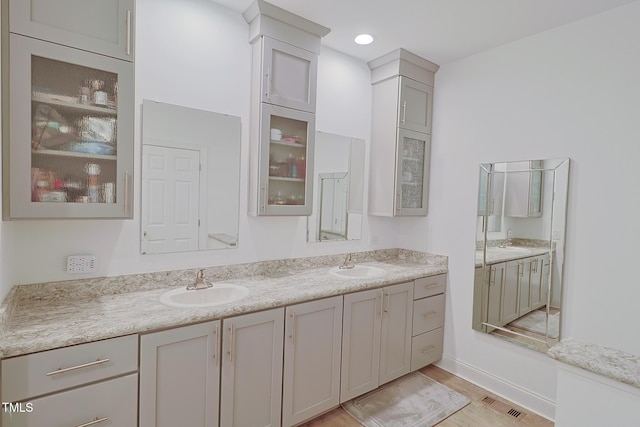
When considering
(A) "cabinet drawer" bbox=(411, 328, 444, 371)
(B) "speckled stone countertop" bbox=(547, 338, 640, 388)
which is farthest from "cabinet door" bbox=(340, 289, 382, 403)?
Answer: (B) "speckled stone countertop" bbox=(547, 338, 640, 388)

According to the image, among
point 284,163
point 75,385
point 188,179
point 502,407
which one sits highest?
point 284,163

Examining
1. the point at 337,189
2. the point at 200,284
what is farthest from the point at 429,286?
the point at 200,284

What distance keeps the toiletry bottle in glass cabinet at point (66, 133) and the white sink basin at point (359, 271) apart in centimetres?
161

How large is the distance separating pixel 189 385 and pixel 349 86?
254 centimetres

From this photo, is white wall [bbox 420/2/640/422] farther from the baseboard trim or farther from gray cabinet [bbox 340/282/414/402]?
gray cabinet [bbox 340/282/414/402]

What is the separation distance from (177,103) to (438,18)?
1.83 m

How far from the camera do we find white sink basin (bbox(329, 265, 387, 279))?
266 cm

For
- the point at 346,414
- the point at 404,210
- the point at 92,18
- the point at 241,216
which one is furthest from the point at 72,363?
the point at 404,210

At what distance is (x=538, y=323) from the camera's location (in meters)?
2.37

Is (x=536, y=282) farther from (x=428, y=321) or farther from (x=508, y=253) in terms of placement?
(x=428, y=321)

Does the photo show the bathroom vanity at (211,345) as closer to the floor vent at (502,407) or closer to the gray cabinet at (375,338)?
the gray cabinet at (375,338)

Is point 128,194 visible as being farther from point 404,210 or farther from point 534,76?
point 534,76

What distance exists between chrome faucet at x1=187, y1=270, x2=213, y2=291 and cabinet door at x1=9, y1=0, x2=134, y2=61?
4.07 feet

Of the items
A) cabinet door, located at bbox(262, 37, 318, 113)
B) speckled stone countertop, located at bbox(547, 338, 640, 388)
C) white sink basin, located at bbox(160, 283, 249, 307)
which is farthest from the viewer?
cabinet door, located at bbox(262, 37, 318, 113)
